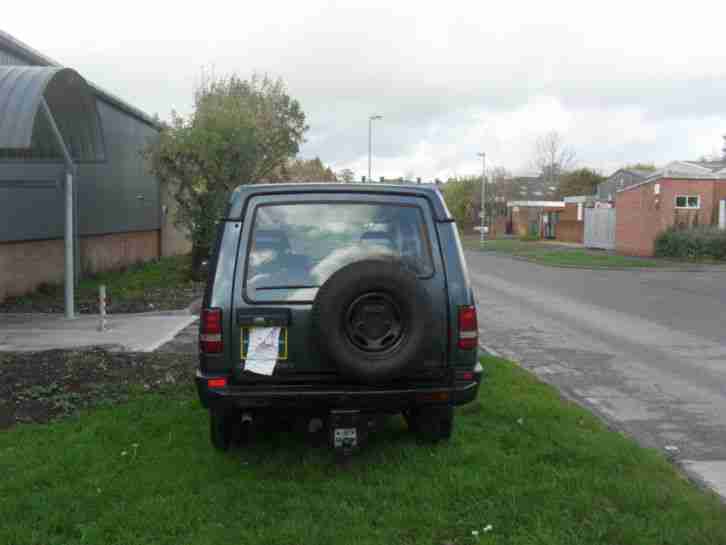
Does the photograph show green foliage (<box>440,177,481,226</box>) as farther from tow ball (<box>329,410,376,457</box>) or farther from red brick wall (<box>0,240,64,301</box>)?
tow ball (<box>329,410,376,457</box>)

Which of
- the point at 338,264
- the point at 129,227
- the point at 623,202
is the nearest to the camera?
the point at 338,264

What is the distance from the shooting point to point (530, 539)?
4.20m

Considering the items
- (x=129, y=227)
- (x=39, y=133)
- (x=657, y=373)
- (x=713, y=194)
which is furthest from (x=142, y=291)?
(x=713, y=194)

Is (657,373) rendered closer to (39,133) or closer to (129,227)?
(39,133)

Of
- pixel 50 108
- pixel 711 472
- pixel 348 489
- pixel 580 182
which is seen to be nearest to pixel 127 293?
pixel 50 108

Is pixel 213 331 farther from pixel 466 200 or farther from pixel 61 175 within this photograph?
pixel 466 200

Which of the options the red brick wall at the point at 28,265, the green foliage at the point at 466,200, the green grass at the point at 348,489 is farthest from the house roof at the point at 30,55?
the green foliage at the point at 466,200

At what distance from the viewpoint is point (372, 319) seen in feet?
15.7

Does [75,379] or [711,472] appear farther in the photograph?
[75,379]

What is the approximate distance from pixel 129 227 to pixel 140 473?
20.6 m

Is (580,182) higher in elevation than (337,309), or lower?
higher

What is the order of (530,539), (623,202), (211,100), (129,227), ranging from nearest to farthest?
1. (530,539)
2. (211,100)
3. (129,227)
4. (623,202)

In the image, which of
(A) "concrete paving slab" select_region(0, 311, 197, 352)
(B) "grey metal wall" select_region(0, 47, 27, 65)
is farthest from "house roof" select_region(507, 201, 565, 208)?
(A) "concrete paving slab" select_region(0, 311, 197, 352)

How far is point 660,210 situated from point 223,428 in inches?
1244
